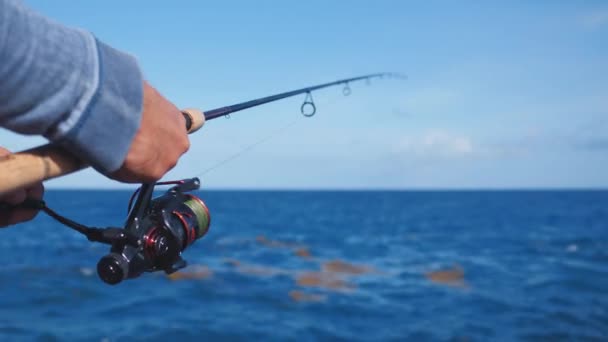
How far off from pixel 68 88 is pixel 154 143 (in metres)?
0.27

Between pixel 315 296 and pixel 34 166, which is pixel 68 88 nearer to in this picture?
pixel 34 166

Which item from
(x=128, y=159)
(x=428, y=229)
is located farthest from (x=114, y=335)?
(x=428, y=229)

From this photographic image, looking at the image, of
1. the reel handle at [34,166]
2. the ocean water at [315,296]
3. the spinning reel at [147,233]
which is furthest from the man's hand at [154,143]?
the ocean water at [315,296]

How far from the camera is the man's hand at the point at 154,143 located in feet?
4.54

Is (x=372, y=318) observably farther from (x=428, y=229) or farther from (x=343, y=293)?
(x=428, y=229)

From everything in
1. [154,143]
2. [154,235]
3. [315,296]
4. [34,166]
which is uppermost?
[154,143]

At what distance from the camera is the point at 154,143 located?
1.41m

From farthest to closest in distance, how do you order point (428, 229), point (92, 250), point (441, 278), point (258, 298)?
point (428, 229), point (92, 250), point (441, 278), point (258, 298)

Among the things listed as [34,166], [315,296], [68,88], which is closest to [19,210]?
[34,166]

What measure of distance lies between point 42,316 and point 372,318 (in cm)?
711

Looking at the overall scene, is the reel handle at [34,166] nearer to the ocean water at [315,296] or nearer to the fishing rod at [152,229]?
the fishing rod at [152,229]

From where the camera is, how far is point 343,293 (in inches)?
585

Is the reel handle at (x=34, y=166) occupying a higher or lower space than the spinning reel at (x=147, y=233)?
higher

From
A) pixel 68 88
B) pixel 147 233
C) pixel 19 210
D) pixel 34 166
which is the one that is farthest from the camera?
pixel 147 233
